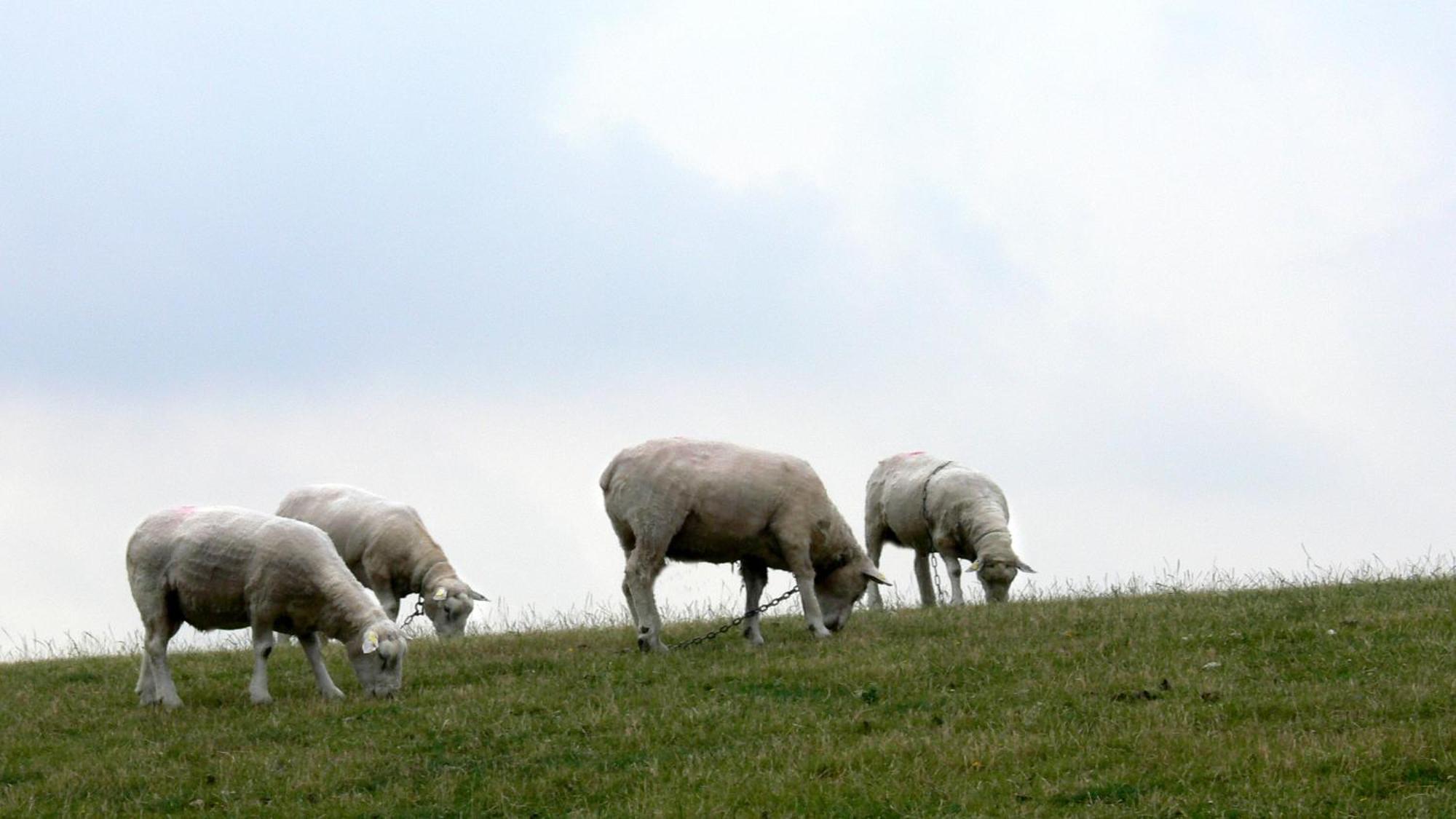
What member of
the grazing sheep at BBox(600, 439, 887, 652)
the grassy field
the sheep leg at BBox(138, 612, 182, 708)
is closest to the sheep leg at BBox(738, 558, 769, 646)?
the grazing sheep at BBox(600, 439, 887, 652)

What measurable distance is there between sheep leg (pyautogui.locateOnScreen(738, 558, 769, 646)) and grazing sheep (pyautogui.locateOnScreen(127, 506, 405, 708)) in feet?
12.7

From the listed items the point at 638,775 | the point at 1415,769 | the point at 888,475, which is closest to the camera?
the point at 1415,769

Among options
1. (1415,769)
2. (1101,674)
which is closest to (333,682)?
(1101,674)

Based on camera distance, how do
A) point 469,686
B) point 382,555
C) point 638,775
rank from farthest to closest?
point 382,555, point 469,686, point 638,775

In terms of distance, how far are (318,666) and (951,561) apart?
976 centimetres

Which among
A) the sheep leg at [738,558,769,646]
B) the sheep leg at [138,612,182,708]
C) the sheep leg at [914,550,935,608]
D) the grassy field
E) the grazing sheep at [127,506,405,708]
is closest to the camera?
the grassy field

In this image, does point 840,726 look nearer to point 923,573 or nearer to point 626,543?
point 626,543

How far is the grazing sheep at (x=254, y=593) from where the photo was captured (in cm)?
1488

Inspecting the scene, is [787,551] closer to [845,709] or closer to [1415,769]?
[845,709]

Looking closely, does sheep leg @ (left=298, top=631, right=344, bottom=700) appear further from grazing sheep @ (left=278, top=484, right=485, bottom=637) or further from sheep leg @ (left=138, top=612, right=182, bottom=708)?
grazing sheep @ (left=278, top=484, right=485, bottom=637)

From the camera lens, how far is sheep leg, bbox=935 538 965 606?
22094mm

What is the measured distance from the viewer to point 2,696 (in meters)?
16.0

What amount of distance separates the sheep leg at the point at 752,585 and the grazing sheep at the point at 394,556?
479cm

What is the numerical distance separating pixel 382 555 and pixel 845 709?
9598mm
